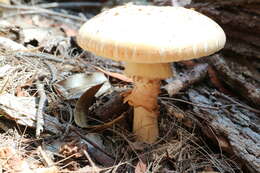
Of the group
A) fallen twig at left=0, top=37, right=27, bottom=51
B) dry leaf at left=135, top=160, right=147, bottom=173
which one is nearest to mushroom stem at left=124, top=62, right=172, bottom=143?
dry leaf at left=135, top=160, right=147, bottom=173

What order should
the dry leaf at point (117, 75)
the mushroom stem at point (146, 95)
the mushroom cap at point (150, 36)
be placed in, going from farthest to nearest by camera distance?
1. the dry leaf at point (117, 75)
2. the mushroom stem at point (146, 95)
3. the mushroom cap at point (150, 36)

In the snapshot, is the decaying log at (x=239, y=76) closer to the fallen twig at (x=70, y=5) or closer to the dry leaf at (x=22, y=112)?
the dry leaf at (x=22, y=112)

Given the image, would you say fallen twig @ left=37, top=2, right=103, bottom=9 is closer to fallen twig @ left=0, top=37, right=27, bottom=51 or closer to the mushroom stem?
fallen twig @ left=0, top=37, right=27, bottom=51

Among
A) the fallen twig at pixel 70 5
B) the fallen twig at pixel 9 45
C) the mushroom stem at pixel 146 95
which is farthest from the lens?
the fallen twig at pixel 70 5

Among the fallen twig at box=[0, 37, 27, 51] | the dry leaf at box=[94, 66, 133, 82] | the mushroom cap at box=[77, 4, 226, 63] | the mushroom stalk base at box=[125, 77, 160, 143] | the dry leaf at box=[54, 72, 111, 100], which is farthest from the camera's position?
the fallen twig at box=[0, 37, 27, 51]

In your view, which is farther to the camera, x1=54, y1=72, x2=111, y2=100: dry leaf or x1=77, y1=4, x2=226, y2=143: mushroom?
x1=54, y1=72, x2=111, y2=100: dry leaf

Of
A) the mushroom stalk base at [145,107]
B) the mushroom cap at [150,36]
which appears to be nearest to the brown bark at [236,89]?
the mushroom stalk base at [145,107]

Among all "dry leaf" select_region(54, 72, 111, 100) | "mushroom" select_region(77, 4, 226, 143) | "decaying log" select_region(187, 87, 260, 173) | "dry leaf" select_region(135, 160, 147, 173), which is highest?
"mushroom" select_region(77, 4, 226, 143)

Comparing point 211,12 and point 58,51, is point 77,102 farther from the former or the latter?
point 211,12
